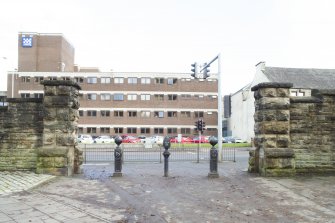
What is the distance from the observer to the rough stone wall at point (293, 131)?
10.0 metres

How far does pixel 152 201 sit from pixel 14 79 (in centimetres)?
6149

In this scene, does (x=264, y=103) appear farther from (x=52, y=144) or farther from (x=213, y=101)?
(x=213, y=101)

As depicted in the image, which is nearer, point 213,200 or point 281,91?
point 213,200

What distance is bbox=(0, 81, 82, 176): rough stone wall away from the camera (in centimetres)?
998

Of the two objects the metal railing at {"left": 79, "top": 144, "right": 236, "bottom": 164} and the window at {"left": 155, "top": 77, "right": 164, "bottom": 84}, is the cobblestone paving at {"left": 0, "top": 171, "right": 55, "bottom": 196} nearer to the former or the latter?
the metal railing at {"left": 79, "top": 144, "right": 236, "bottom": 164}

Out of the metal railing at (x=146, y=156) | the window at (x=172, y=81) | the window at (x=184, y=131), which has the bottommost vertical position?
the metal railing at (x=146, y=156)

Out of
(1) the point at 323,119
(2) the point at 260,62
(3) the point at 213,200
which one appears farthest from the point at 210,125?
(3) the point at 213,200

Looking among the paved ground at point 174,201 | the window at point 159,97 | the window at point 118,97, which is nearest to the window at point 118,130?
the window at point 118,97

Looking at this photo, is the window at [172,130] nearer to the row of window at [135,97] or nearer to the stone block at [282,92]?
the row of window at [135,97]

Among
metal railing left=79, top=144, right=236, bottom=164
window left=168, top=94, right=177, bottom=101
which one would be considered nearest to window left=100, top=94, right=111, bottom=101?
window left=168, top=94, right=177, bottom=101

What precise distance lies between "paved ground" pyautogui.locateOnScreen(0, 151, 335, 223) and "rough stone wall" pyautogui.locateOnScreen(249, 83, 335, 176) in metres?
0.76

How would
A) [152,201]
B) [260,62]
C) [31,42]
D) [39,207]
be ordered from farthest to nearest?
1. [31,42]
2. [260,62]
3. [152,201]
4. [39,207]

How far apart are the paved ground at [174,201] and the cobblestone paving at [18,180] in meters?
0.29

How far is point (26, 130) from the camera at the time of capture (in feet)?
34.1
